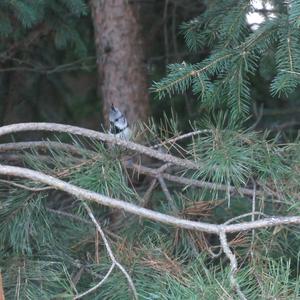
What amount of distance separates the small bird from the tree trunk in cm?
6

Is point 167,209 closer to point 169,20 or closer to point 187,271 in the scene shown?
point 187,271

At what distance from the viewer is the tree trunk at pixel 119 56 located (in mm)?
2891

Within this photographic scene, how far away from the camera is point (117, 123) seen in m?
2.73

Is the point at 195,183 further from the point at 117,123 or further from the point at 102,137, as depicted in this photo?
the point at 117,123

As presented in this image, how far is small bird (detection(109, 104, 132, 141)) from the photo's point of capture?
8.61 ft

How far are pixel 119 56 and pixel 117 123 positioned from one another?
305 millimetres

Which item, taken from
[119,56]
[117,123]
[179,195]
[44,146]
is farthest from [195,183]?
[119,56]

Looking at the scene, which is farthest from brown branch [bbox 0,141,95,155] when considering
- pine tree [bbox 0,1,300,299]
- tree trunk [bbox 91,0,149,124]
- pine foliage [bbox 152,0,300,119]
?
tree trunk [bbox 91,0,149,124]

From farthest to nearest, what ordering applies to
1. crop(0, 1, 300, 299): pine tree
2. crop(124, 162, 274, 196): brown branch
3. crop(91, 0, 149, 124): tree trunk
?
crop(91, 0, 149, 124): tree trunk → crop(124, 162, 274, 196): brown branch → crop(0, 1, 300, 299): pine tree

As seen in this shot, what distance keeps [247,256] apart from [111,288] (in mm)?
364

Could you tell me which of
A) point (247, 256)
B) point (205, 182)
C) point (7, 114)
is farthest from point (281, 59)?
point (7, 114)

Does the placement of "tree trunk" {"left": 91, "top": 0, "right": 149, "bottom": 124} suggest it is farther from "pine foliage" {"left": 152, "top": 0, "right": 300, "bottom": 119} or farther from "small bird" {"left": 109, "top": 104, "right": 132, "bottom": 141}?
"pine foliage" {"left": 152, "top": 0, "right": 300, "bottom": 119}

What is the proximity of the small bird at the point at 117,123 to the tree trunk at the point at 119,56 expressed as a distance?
0.06 m

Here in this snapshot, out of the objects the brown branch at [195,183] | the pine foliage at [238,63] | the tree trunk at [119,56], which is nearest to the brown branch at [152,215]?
the brown branch at [195,183]
